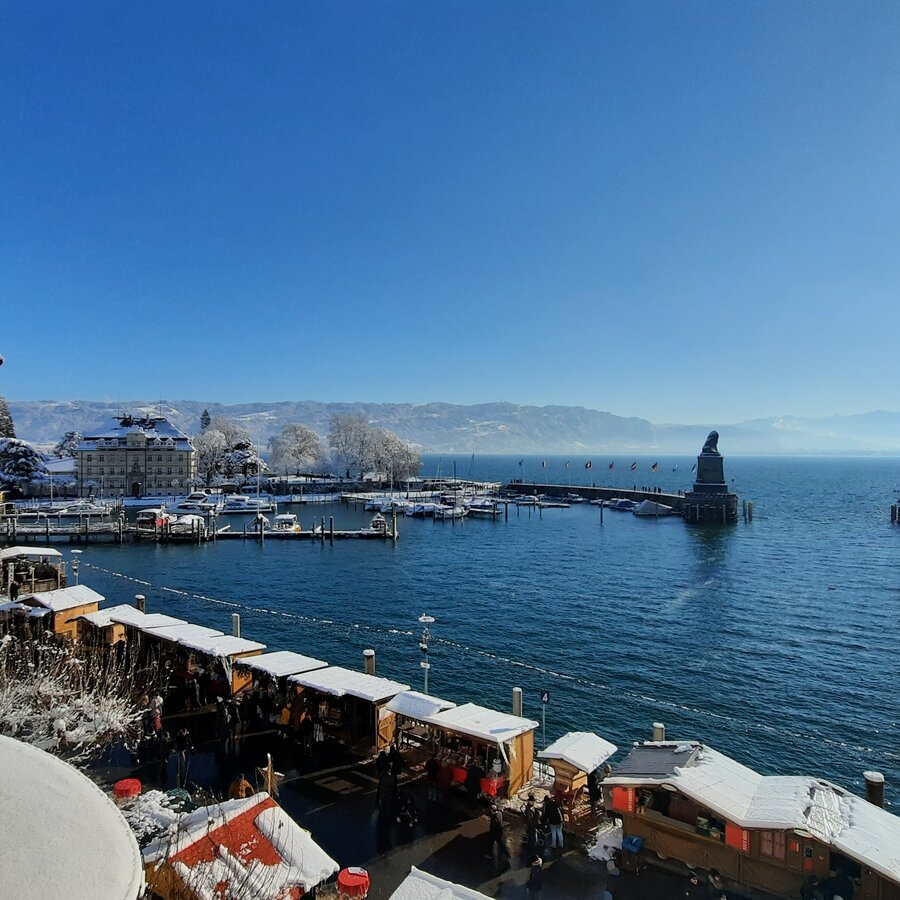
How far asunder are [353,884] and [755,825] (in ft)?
21.1

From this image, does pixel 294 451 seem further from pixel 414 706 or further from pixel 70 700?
pixel 414 706

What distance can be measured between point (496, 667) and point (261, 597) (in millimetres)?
21085

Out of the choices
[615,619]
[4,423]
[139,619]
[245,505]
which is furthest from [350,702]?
[4,423]

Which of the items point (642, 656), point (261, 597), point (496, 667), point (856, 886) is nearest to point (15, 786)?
point (856, 886)

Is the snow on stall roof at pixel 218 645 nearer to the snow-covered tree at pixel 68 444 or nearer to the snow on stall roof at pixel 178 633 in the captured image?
the snow on stall roof at pixel 178 633

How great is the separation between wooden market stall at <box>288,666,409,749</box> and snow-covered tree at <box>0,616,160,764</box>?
4239 mm

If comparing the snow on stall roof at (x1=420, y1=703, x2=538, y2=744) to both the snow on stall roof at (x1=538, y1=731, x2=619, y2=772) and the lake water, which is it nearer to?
the snow on stall roof at (x1=538, y1=731, x2=619, y2=772)

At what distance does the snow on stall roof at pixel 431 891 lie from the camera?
9031 mm

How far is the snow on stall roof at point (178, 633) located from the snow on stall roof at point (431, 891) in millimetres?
14006

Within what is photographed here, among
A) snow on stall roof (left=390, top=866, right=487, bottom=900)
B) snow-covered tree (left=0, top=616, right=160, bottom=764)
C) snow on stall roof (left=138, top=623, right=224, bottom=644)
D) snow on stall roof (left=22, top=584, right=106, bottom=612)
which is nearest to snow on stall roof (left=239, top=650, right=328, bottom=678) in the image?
snow on stall roof (left=138, top=623, right=224, bottom=644)

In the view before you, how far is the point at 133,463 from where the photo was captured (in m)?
112

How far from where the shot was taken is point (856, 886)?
10.4 metres

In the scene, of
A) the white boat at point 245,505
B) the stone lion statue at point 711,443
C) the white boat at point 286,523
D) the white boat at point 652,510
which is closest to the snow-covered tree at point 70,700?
the white boat at point 286,523

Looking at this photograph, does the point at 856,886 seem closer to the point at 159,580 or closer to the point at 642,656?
the point at 642,656
